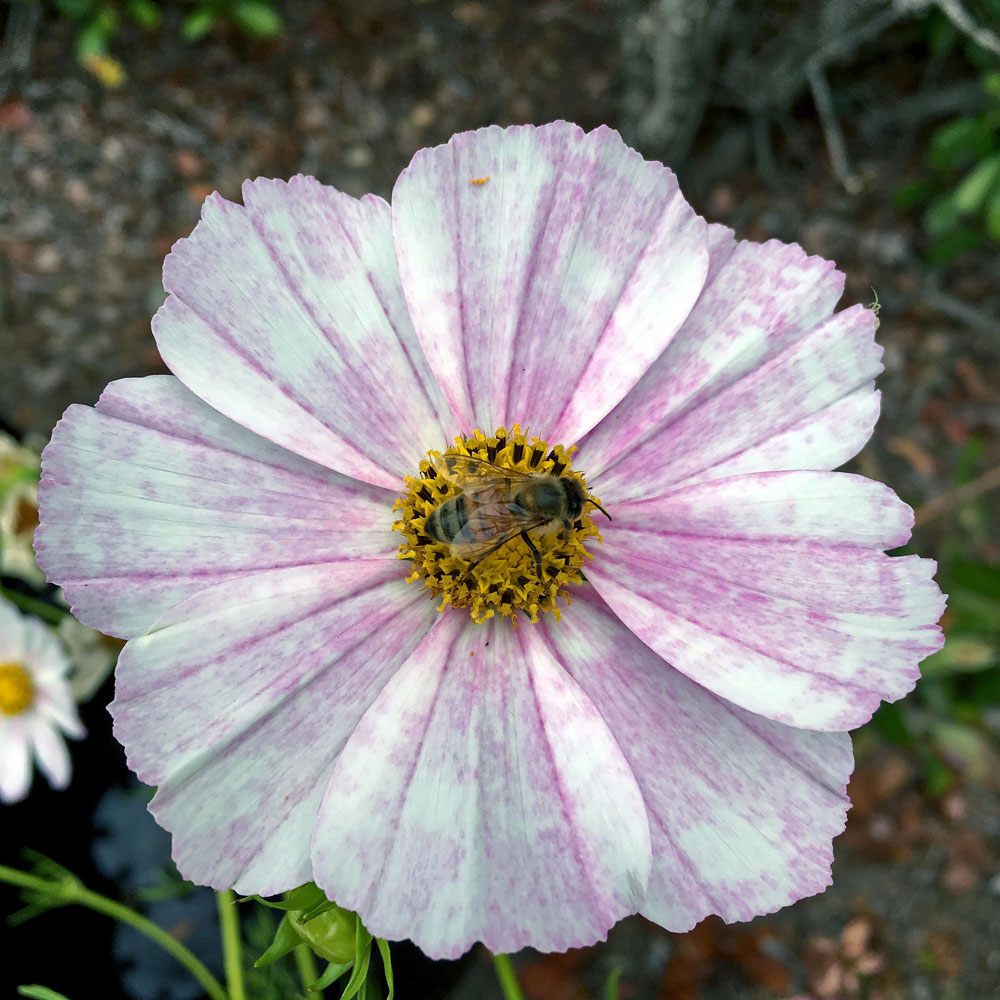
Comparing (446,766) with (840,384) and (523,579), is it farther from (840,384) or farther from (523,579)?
(840,384)

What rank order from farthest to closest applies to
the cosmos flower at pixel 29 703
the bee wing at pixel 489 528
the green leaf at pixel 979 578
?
the green leaf at pixel 979 578
the cosmos flower at pixel 29 703
the bee wing at pixel 489 528

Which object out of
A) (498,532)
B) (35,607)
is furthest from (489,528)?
(35,607)

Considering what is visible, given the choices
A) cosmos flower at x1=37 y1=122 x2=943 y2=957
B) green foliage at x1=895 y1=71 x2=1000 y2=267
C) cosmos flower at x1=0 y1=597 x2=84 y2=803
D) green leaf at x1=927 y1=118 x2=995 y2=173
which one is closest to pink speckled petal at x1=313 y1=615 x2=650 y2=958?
cosmos flower at x1=37 y1=122 x2=943 y2=957

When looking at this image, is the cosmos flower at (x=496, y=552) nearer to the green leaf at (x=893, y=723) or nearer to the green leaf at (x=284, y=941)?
the green leaf at (x=284, y=941)

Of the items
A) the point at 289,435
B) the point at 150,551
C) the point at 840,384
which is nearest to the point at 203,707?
the point at 150,551

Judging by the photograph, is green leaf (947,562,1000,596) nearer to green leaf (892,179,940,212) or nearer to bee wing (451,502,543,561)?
green leaf (892,179,940,212)

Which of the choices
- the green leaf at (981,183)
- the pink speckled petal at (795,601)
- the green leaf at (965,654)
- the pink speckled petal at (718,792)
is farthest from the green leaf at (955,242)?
the pink speckled petal at (718,792)

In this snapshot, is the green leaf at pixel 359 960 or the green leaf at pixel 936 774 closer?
the green leaf at pixel 359 960
